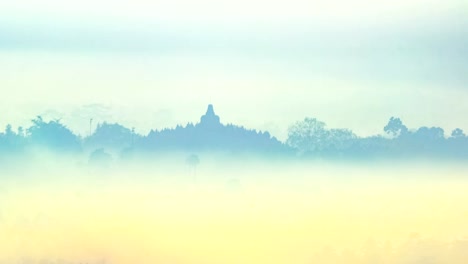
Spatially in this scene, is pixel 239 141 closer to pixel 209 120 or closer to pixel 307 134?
pixel 209 120

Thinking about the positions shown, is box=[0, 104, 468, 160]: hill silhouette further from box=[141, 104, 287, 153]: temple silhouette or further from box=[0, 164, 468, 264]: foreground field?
box=[0, 164, 468, 264]: foreground field

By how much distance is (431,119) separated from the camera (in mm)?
5488

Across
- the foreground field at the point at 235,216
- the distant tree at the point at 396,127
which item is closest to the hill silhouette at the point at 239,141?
the distant tree at the point at 396,127

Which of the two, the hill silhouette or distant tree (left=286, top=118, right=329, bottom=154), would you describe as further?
distant tree (left=286, top=118, right=329, bottom=154)

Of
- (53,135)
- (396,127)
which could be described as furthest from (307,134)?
(53,135)

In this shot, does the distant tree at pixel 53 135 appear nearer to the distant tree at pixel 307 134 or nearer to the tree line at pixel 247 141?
the tree line at pixel 247 141

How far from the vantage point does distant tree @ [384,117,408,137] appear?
17.9 feet

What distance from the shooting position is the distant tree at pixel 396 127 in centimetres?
545

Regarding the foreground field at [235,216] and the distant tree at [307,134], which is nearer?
the foreground field at [235,216]

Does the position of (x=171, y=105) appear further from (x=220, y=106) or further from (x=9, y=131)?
(x=9, y=131)

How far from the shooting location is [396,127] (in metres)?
5.46

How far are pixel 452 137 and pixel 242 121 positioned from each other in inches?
47.1

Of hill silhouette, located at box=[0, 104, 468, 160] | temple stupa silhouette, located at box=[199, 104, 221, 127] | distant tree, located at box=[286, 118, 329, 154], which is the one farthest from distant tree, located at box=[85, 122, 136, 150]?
distant tree, located at box=[286, 118, 329, 154]

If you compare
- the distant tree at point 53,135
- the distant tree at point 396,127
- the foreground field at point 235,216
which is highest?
the distant tree at point 396,127
